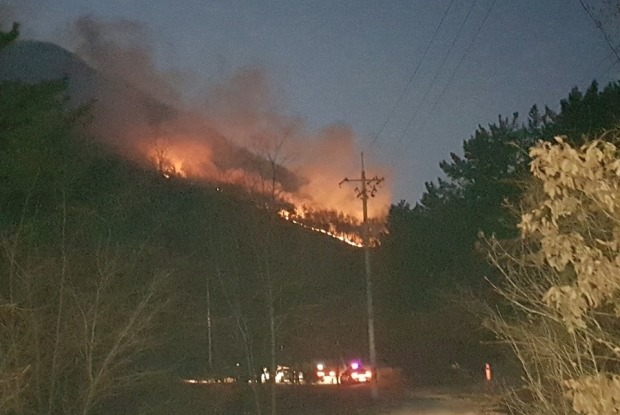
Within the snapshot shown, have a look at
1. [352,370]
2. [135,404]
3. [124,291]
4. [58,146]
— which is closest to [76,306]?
[124,291]

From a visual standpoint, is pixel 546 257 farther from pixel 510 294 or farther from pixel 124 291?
pixel 124 291

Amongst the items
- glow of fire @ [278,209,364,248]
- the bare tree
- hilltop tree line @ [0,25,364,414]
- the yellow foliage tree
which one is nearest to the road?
hilltop tree line @ [0,25,364,414]

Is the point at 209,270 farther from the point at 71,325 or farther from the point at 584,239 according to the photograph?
the point at 584,239

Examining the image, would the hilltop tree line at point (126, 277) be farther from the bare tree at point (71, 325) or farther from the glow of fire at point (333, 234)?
the glow of fire at point (333, 234)

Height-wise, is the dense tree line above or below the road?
above

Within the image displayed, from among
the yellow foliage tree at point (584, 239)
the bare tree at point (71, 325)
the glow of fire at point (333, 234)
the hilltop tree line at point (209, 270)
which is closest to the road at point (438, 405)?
the hilltop tree line at point (209, 270)

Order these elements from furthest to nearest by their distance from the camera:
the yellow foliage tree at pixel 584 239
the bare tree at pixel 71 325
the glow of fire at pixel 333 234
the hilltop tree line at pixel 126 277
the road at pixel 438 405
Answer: the glow of fire at pixel 333 234 < the road at pixel 438 405 < the hilltop tree line at pixel 126 277 < the bare tree at pixel 71 325 < the yellow foliage tree at pixel 584 239

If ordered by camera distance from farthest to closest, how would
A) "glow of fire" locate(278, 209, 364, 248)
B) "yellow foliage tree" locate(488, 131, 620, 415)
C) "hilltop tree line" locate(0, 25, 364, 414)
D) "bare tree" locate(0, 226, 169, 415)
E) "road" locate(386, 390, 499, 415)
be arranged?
"glow of fire" locate(278, 209, 364, 248), "road" locate(386, 390, 499, 415), "hilltop tree line" locate(0, 25, 364, 414), "bare tree" locate(0, 226, 169, 415), "yellow foliage tree" locate(488, 131, 620, 415)

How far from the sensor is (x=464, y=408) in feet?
94.7

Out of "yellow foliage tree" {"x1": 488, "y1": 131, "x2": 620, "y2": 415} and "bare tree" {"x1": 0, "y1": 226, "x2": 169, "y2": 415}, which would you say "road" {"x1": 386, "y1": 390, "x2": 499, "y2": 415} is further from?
"yellow foliage tree" {"x1": 488, "y1": 131, "x2": 620, "y2": 415}

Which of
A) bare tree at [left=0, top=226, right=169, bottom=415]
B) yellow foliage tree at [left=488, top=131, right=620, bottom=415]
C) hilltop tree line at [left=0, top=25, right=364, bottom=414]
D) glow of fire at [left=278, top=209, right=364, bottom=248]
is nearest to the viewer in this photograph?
yellow foliage tree at [left=488, top=131, right=620, bottom=415]

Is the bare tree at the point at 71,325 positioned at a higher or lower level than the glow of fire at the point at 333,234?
lower

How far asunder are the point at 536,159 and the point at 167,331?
2318 cm

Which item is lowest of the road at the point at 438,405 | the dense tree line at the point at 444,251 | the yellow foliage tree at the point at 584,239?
the road at the point at 438,405
